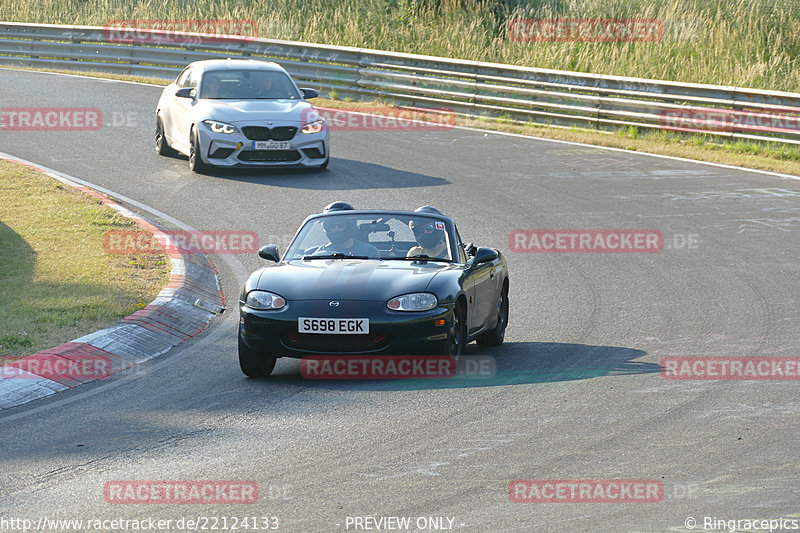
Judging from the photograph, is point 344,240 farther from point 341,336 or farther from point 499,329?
point 499,329

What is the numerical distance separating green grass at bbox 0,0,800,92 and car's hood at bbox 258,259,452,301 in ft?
58.0

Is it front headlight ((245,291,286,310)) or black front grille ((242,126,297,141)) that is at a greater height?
front headlight ((245,291,286,310))

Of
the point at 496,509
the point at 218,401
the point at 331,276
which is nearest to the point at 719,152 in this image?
the point at 331,276

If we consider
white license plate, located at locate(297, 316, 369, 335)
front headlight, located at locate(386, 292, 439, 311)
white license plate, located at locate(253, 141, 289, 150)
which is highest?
front headlight, located at locate(386, 292, 439, 311)

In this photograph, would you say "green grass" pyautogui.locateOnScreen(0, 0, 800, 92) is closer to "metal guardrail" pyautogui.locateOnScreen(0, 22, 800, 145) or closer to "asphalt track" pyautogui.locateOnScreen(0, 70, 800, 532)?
"metal guardrail" pyautogui.locateOnScreen(0, 22, 800, 145)

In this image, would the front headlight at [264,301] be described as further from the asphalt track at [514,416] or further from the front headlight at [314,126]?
the front headlight at [314,126]

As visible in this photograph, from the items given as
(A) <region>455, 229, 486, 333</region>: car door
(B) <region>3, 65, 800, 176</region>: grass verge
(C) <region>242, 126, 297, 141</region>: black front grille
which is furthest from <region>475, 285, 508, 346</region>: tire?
(B) <region>3, 65, 800, 176</region>: grass verge

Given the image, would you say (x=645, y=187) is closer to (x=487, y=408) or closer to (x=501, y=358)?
(x=501, y=358)

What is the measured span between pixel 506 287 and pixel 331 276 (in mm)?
2391

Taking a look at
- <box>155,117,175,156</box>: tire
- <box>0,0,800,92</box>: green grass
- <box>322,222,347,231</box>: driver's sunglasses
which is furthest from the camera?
<box>0,0,800,92</box>: green grass

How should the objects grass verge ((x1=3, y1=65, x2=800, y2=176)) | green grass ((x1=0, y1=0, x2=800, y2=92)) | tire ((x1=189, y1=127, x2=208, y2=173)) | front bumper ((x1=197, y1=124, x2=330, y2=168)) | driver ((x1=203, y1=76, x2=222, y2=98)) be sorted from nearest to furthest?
front bumper ((x1=197, y1=124, x2=330, y2=168)), tire ((x1=189, y1=127, x2=208, y2=173)), driver ((x1=203, y1=76, x2=222, y2=98)), grass verge ((x1=3, y1=65, x2=800, y2=176)), green grass ((x1=0, y1=0, x2=800, y2=92))

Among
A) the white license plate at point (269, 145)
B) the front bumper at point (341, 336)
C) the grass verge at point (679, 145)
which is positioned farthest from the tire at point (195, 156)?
the front bumper at point (341, 336)

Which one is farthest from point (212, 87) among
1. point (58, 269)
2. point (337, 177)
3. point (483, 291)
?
point (483, 291)

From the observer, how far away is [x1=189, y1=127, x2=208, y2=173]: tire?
19822mm
